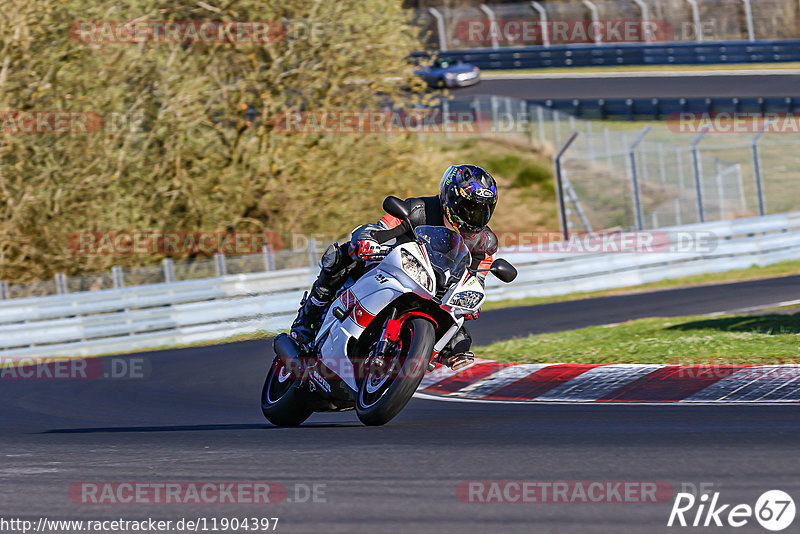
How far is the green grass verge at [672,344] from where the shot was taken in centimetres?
1007

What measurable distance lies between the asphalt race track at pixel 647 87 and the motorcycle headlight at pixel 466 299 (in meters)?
35.7

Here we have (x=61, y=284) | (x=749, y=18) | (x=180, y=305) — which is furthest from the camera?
(x=749, y=18)

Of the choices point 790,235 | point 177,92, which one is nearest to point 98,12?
point 177,92

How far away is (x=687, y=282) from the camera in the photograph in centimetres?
2277

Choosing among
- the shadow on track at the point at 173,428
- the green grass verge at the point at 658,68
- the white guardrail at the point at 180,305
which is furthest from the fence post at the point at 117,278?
the green grass verge at the point at 658,68

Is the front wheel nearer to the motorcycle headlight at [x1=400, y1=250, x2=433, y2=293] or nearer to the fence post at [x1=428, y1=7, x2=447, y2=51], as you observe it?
the motorcycle headlight at [x1=400, y1=250, x2=433, y2=293]

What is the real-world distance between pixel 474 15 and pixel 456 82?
32.6ft

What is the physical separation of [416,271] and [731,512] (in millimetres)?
2961

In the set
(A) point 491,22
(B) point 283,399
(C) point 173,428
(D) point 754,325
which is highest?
(A) point 491,22

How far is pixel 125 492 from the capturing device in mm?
5305

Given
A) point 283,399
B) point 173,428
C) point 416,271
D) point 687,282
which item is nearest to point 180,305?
point 687,282

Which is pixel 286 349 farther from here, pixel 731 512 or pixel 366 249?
pixel 731 512

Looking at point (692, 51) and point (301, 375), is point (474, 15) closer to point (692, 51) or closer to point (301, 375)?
point (692, 51)

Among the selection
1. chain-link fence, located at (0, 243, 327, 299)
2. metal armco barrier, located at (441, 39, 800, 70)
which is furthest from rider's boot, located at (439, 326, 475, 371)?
metal armco barrier, located at (441, 39, 800, 70)
